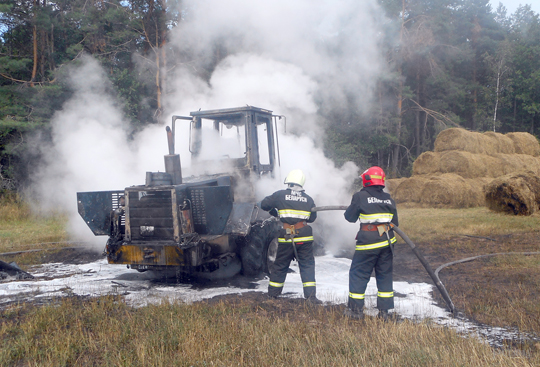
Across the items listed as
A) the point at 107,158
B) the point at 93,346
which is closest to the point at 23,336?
the point at 93,346

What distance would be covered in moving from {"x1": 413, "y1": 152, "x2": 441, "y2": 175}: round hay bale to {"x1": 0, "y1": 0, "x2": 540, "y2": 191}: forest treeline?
336 centimetres

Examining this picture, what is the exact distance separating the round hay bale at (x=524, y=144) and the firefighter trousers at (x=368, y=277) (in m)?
17.8

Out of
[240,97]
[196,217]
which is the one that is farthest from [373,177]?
[240,97]

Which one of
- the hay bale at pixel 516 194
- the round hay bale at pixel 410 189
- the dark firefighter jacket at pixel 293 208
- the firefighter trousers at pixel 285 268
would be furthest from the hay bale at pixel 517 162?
the firefighter trousers at pixel 285 268

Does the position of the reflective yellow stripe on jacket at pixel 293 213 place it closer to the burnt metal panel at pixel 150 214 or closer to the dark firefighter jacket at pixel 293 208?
the dark firefighter jacket at pixel 293 208

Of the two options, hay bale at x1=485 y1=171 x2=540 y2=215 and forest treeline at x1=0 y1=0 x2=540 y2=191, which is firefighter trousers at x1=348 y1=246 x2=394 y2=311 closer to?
hay bale at x1=485 y1=171 x2=540 y2=215

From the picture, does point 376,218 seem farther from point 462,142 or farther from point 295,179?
point 462,142

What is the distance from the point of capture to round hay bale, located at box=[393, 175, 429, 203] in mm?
17016

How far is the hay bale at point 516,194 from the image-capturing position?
12.4 meters

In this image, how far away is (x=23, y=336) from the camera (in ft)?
13.4

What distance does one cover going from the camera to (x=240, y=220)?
6504mm

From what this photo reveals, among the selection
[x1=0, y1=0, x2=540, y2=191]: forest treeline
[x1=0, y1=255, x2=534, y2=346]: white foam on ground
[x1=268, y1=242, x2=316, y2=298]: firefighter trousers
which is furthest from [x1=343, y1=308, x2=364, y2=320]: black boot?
[x1=0, y1=0, x2=540, y2=191]: forest treeline

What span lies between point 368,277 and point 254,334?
1683mm

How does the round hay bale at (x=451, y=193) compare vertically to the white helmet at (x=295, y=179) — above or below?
below
